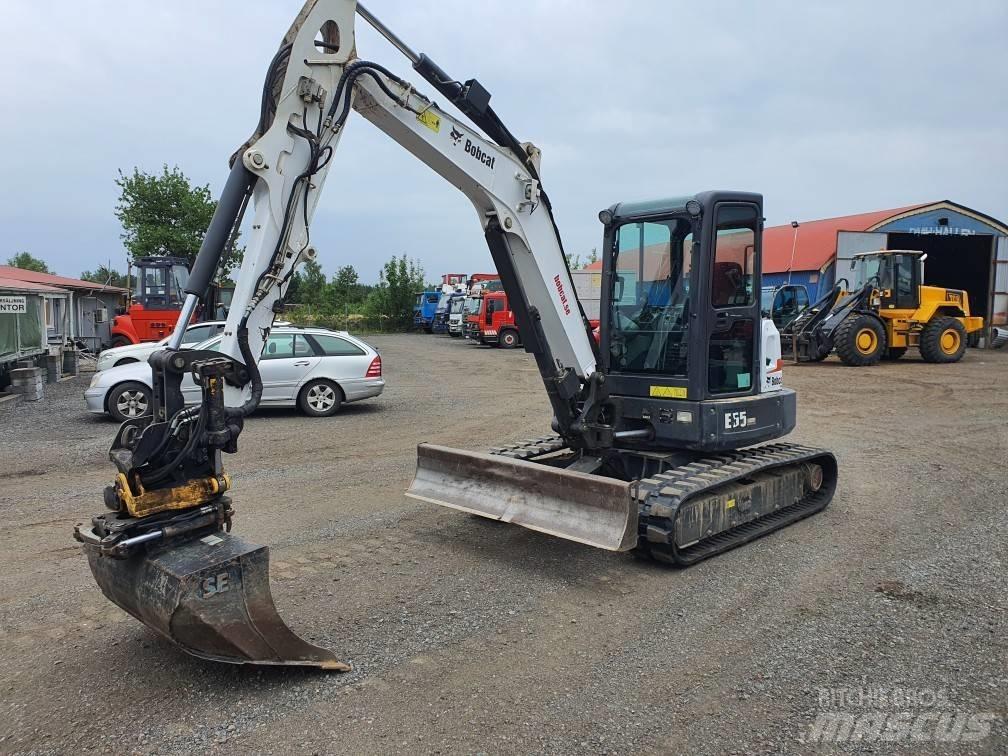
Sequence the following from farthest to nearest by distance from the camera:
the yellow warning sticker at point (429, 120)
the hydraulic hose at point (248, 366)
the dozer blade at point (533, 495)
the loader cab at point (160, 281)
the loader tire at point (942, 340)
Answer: the loader cab at point (160, 281), the loader tire at point (942, 340), the dozer blade at point (533, 495), the yellow warning sticker at point (429, 120), the hydraulic hose at point (248, 366)

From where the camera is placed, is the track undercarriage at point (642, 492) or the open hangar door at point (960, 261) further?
the open hangar door at point (960, 261)

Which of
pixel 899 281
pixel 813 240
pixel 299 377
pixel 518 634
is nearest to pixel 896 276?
pixel 899 281

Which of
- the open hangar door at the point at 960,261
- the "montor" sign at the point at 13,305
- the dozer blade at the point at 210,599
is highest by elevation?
the open hangar door at the point at 960,261

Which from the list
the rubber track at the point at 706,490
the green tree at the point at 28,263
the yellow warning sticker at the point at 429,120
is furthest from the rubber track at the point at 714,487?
the green tree at the point at 28,263

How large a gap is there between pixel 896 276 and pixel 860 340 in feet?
7.03

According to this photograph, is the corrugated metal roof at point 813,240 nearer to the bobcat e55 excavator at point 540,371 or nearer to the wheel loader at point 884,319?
the wheel loader at point 884,319

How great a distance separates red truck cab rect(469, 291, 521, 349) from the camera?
2920 cm

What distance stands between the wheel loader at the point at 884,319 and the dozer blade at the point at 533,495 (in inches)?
616

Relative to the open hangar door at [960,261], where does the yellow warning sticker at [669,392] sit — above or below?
below

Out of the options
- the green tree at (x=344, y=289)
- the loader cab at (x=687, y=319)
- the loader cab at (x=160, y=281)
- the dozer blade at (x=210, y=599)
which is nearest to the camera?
the dozer blade at (x=210, y=599)

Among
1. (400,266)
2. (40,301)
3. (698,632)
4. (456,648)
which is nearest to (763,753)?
(698,632)

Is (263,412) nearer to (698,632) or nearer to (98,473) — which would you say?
(98,473)

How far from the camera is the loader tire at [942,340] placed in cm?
2012

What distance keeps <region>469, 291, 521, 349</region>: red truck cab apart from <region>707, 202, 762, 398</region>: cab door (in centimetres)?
2253
